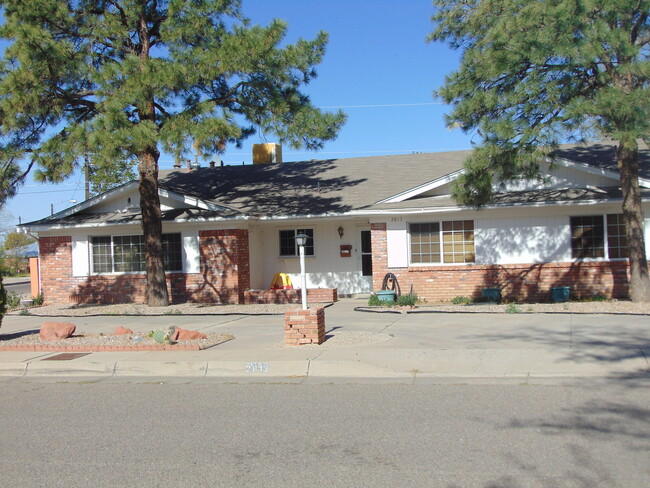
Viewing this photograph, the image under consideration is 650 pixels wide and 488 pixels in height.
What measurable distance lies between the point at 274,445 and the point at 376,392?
2354mm

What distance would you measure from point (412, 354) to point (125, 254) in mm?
13082

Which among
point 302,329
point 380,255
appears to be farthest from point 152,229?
point 302,329

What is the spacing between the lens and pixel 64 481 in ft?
17.7

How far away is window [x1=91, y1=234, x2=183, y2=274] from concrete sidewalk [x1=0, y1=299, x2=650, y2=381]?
6810 millimetres

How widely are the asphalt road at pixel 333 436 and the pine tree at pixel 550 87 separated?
693 cm

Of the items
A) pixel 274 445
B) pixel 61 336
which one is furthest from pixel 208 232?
pixel 274 445

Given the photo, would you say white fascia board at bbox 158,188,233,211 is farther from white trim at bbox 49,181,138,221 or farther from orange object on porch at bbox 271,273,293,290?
orange object on porch at bbox 271,273,293,290

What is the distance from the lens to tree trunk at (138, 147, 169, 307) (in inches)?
713

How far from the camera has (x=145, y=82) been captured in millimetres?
15102

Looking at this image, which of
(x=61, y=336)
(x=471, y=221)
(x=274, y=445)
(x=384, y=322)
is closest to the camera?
(x=274, y=445)

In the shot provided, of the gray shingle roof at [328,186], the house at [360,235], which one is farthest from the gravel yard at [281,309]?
the gray shingle roof at [328,186]

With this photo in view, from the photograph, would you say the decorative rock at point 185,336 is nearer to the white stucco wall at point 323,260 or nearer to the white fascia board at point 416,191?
the white fascia board at point 416,191

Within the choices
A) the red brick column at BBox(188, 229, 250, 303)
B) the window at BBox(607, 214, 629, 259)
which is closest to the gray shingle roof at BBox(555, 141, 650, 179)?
the window at BBox(607, 214, 629, 259)

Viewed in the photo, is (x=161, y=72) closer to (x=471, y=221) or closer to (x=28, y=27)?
(x=28, y=27)
